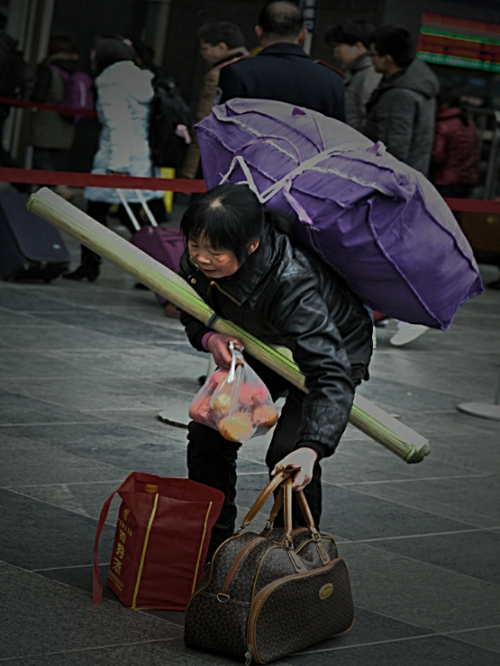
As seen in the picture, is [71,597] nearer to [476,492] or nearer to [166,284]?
[166,284]

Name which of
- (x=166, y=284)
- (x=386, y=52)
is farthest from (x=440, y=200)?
(x=386, y=52)

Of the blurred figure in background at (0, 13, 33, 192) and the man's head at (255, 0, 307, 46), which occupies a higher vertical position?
the man's head at (255, 0, 307, 46)

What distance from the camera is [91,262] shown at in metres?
9.33

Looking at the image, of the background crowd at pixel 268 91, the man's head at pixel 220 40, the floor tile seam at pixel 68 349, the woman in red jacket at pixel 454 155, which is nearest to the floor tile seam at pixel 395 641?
the background crowd at pixel 268 91

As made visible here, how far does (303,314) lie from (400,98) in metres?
5.19

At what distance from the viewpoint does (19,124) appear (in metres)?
13.9

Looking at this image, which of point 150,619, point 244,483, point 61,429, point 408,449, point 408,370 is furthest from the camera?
point 408,370

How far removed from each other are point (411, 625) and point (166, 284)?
1192 millimetres

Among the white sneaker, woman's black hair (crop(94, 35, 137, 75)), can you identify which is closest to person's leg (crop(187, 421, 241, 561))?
the white sneaker

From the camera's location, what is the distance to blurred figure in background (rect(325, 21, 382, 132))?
336 inches

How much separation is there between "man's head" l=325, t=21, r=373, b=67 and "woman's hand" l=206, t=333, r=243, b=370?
5.70 meters

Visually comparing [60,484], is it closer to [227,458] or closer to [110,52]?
[227,458]

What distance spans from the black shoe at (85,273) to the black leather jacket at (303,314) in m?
6.14

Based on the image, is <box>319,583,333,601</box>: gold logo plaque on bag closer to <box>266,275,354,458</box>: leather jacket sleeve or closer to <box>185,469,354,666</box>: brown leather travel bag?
<box>185,469,354,666</box>: brown leather travel bag
